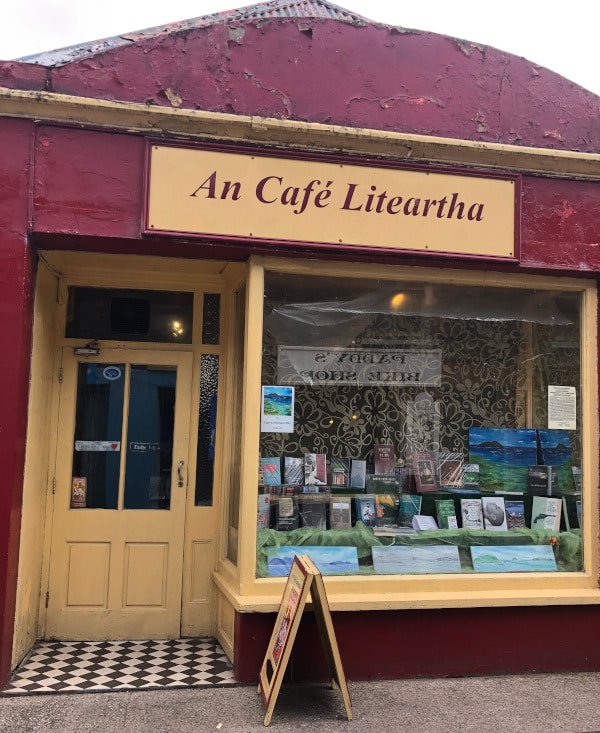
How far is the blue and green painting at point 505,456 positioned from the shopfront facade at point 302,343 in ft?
0.08

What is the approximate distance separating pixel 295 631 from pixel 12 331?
7.96ft

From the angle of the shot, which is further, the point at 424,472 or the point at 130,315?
the point at 130,315

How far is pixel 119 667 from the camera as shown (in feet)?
14.8

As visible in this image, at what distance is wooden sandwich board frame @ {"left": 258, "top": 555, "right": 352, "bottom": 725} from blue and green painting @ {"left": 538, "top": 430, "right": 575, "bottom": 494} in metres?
2.16

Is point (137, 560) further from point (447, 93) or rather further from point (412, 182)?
point (447, 93)

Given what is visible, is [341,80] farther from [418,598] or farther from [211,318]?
[418,598]

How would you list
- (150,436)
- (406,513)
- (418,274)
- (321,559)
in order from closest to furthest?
(321,559) < (418,274) < (406,513) < (150,436)

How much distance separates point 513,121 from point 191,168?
2330 mm

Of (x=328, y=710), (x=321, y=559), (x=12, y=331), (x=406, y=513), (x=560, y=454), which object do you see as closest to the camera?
(x=328, y=710)

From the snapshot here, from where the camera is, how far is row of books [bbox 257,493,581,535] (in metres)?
4.84

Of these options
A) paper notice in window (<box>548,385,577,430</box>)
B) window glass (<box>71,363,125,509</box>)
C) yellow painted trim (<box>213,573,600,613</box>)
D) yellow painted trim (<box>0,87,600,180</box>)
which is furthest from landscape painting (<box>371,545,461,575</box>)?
yellow painted trim (<box>0,87,600,180</box>)

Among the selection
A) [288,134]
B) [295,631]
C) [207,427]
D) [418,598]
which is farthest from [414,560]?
[288,134]

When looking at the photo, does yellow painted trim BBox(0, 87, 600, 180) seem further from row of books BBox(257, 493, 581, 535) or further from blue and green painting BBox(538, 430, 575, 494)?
row of books BBox(257, 493, 581, 535)

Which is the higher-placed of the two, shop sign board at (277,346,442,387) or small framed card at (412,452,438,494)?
shop sign board at (277,346,442,387)
